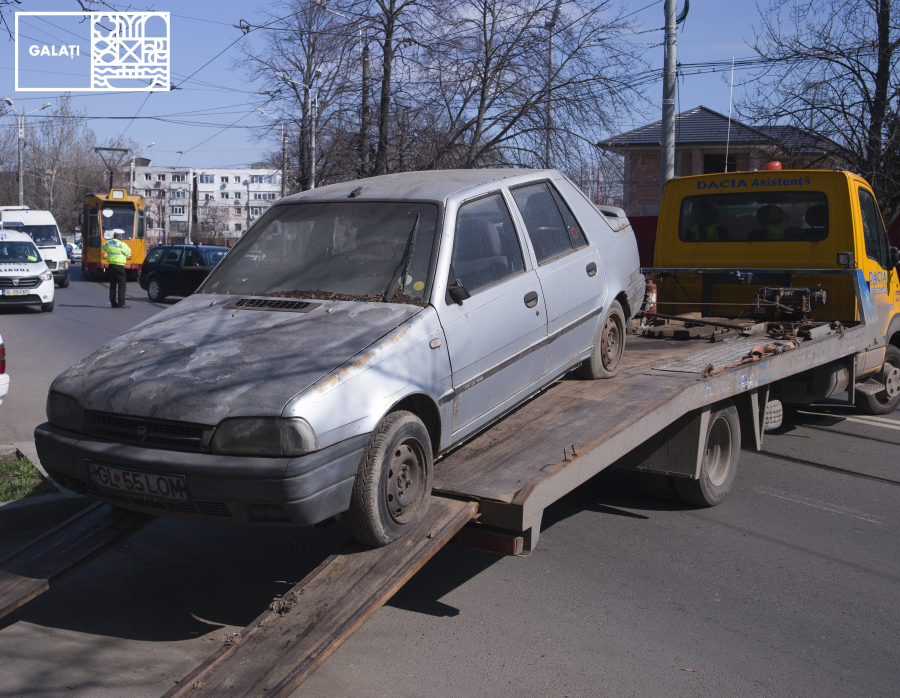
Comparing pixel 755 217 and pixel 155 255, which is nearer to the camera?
pixel 755 217

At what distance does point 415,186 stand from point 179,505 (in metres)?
2.26

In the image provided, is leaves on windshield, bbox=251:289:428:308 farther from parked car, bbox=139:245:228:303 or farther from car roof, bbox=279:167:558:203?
parked car, bbox=139:245:228:303

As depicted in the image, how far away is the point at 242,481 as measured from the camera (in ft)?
10.5

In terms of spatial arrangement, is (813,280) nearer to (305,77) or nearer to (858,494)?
(858,494)

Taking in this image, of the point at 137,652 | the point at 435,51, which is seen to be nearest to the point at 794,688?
the point at 137,652

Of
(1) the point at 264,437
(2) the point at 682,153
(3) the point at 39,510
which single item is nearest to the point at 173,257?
(3) the point at 39,510

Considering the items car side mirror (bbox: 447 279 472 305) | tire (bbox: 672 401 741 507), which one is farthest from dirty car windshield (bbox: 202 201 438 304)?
tire (bbox: 672 401 741 507)

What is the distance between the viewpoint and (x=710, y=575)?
4629 mm

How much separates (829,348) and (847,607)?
3210 millimetres

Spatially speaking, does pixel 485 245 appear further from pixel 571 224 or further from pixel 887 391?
pixel 887 391

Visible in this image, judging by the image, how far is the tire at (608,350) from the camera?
5.48 m

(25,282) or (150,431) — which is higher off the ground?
(25,282)

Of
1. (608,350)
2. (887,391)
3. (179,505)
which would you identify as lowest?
(887,391)

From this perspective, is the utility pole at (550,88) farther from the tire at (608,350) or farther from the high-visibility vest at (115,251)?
the tire at (608,350)
